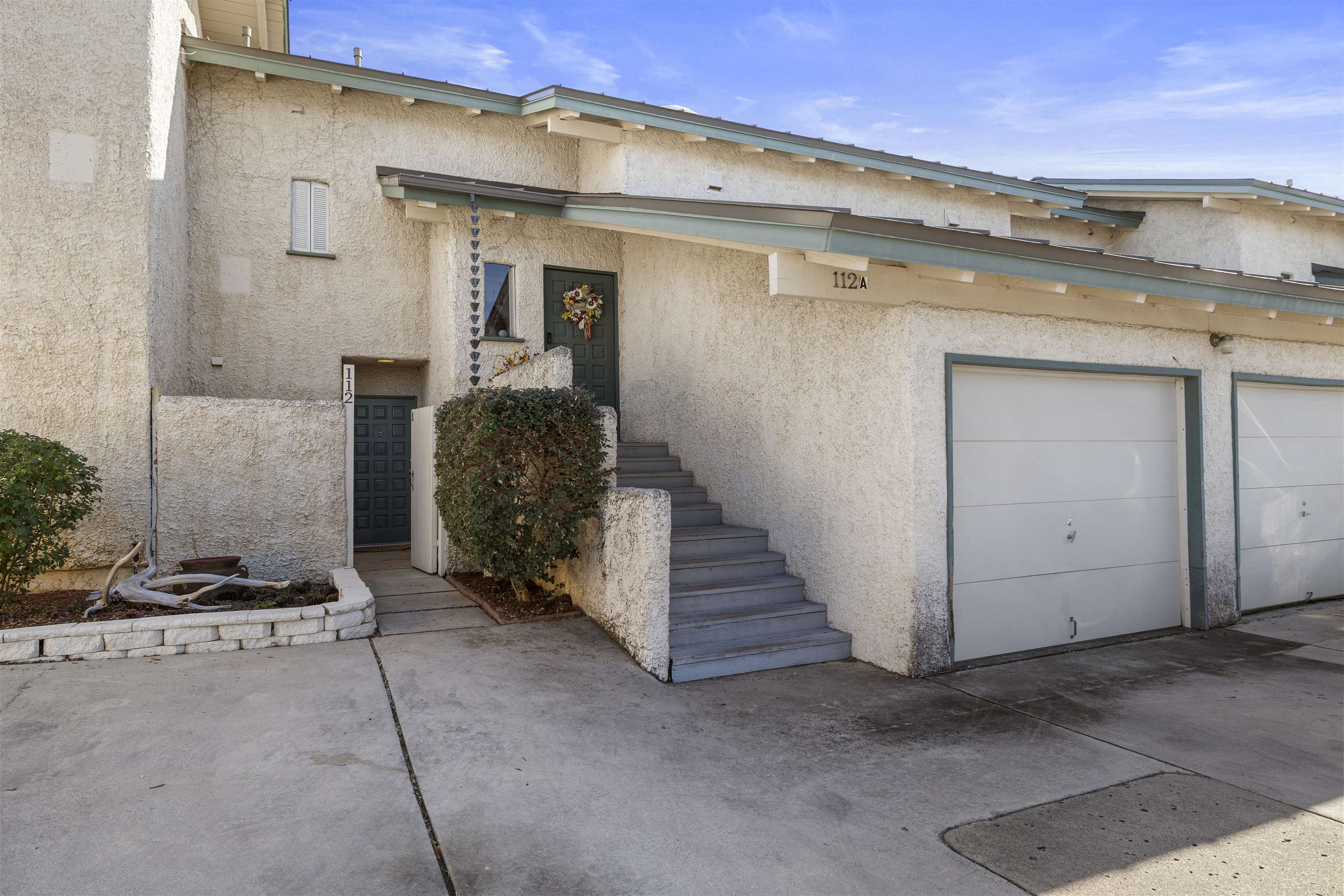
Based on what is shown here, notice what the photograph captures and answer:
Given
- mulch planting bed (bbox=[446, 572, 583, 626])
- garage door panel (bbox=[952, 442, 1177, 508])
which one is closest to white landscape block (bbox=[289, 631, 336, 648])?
mulch planting bed (bbox=[446, 572, 583, 626])

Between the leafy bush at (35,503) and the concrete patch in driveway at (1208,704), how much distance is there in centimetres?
665

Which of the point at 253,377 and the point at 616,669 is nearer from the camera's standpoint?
the point at 616,669

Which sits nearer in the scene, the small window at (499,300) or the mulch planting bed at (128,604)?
the mulch planting bed at (128,604)

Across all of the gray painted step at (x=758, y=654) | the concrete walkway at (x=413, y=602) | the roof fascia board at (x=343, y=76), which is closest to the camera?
the gray painted step at (x=758, y=654)

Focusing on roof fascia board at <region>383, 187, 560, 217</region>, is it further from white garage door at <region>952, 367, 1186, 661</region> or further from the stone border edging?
white garage door at <region>952, 367, 1186, 661</region>

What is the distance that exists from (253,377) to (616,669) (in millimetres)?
6300

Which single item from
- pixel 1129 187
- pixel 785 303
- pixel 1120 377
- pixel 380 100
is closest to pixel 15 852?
pixel 785 303

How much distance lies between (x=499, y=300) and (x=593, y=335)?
1.36 m

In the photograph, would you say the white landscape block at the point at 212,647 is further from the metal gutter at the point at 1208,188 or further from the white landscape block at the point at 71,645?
the metal gutter at the point at 1208,188

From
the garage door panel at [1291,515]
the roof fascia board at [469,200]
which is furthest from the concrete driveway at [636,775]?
the roof fascia board at [469,200]

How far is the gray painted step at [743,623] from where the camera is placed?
5934 millimetres

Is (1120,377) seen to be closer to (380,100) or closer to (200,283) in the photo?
(380,100)

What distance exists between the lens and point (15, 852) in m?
3.09

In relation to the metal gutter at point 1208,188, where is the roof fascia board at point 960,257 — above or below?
below
